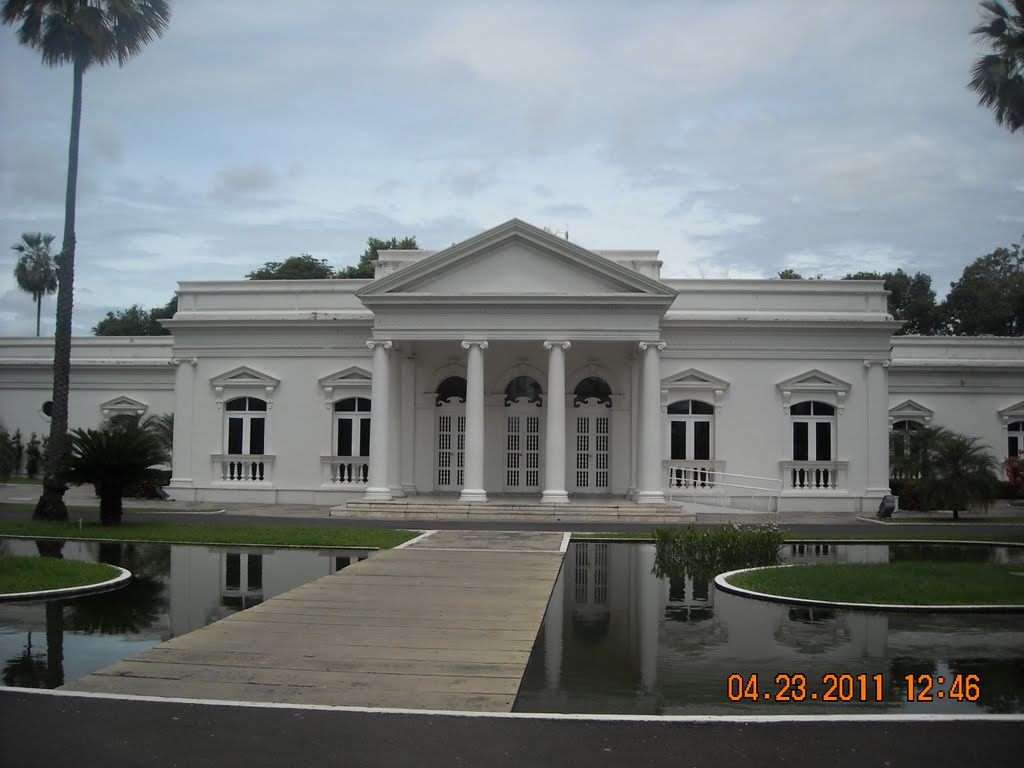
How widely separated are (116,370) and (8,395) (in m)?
5.56

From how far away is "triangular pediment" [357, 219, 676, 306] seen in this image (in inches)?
1017

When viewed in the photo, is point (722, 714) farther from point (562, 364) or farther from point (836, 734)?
point (562, 364)

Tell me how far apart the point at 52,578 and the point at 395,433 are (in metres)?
15.4

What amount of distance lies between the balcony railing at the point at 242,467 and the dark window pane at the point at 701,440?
1306 cm

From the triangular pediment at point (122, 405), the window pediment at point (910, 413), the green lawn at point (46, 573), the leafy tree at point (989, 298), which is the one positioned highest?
the leafy tree at point (989, 298)

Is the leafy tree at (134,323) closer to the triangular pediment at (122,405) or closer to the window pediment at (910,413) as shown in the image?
the triangular pediment at (122,405)

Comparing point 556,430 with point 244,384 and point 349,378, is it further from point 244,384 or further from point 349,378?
point 244,384

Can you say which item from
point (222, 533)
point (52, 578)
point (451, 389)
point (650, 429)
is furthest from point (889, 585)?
point (451, 389)

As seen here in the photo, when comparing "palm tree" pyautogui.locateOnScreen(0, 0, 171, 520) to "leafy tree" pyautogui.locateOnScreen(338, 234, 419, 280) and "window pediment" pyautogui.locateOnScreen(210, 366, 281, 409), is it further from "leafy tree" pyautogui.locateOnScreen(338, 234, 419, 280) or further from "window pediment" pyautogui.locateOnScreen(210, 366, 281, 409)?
"leafy tree" pyautogui.locateOnScreen(338, 234, 419, 280)

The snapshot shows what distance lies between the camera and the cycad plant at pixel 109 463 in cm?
2069

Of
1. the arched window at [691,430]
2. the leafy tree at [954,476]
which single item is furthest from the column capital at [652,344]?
the leafy tree at [954,476]

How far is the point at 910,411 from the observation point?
33.6 meters

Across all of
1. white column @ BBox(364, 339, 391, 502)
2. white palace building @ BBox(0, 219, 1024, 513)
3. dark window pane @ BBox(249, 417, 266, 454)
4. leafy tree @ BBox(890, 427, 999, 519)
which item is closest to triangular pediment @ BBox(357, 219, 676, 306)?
white palace building @ BBox(0, 219, 1024, 513)

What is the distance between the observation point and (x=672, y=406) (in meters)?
29.0
